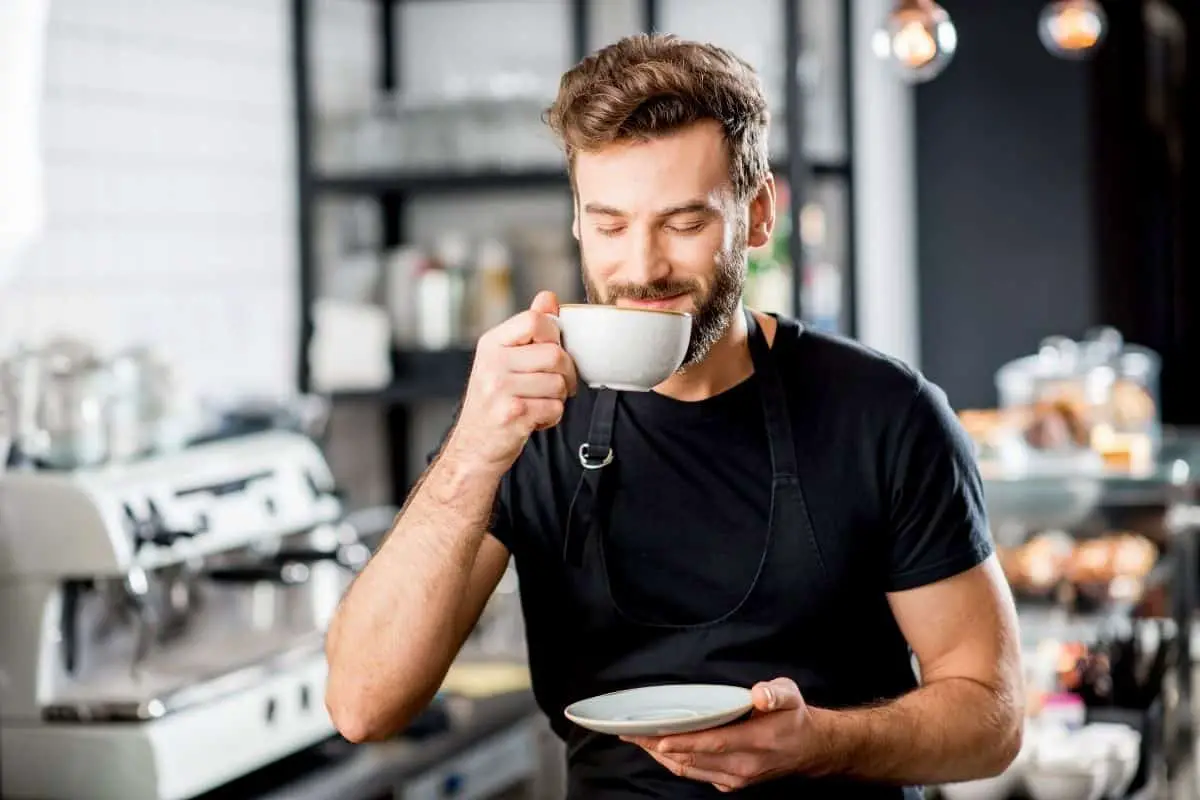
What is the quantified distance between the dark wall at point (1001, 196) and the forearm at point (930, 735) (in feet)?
12.6

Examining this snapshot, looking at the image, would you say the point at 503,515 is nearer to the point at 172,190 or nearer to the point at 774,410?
the point at 774,410

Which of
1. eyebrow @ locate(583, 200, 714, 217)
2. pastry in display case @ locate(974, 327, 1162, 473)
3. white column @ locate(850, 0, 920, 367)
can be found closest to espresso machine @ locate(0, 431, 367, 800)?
eyebrow @ locate(583, 200, 714, 217)

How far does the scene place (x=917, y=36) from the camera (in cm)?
289

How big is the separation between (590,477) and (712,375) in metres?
0.17

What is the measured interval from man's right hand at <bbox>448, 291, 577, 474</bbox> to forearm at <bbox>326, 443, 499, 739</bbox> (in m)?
0.03

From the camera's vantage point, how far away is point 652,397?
1.99 meters

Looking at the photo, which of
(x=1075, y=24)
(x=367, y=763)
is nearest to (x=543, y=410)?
(x=367, y=763)

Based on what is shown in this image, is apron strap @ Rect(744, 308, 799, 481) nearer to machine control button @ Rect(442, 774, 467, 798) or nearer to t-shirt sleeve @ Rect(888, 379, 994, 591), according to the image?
t-shirt sleeve @ Rect(888, 379, 994, 591)

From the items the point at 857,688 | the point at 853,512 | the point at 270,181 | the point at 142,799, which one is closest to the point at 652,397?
the point at 853,512

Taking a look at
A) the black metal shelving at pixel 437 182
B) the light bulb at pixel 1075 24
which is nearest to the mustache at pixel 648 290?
the light bulb at pixel 1075 24

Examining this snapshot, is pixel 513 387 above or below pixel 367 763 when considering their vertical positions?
above

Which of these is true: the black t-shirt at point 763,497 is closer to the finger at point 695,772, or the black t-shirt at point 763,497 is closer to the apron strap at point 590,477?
the apron strap at point 590,477

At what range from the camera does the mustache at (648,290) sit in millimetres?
1775

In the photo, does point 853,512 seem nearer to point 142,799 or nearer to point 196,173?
point 142,799
